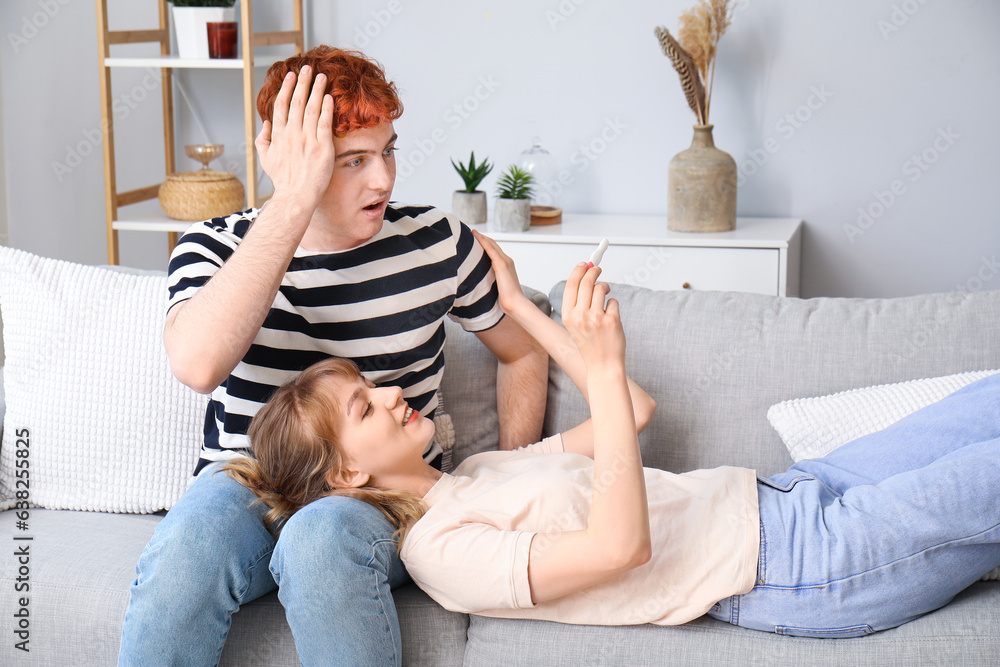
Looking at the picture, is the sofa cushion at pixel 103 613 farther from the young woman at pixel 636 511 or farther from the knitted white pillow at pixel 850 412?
the knitted white pillow at pixel 850 412

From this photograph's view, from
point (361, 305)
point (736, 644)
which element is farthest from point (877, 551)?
point (361, 305)

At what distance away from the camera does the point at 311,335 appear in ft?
4.55

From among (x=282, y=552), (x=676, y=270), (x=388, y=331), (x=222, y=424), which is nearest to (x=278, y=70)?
(x=388, y=331)

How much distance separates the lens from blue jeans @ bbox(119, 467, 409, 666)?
3.60 ft

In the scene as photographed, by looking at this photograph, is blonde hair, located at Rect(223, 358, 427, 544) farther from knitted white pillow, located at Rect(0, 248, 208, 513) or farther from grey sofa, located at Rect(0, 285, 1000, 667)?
knitted white pillow, located at Rect(0, 248, 208, 513)

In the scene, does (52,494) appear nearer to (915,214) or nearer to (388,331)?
(388,331)

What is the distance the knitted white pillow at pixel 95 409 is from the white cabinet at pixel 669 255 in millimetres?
1175

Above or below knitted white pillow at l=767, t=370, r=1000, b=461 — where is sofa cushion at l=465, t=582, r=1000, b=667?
below
